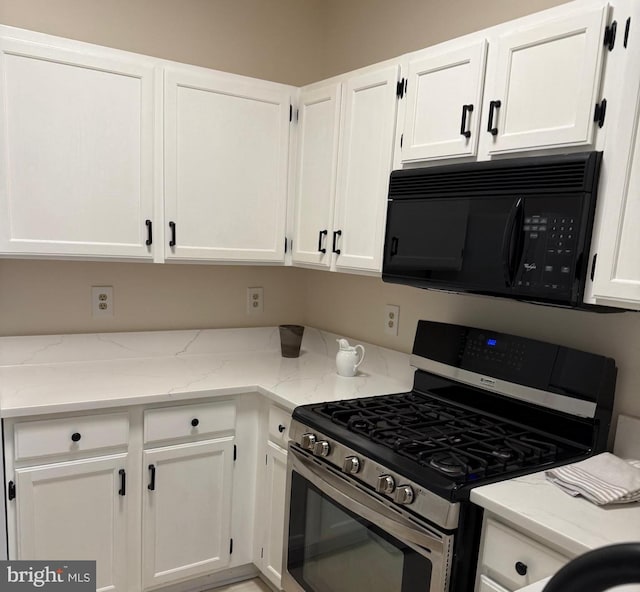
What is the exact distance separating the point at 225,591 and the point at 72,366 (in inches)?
46.3

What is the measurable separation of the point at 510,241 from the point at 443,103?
0.55 meters

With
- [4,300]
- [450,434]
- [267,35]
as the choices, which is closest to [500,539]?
[450,434]

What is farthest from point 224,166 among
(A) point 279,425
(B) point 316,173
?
(A) point 279,425

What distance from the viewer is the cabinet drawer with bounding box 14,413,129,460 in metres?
1.79

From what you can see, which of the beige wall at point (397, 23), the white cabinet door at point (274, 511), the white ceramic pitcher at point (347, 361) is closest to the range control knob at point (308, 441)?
the white cabinet door at point (274, 511)

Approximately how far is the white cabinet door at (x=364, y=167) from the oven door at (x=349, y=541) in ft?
2.62

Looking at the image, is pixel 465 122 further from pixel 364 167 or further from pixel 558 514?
pixel 558 514

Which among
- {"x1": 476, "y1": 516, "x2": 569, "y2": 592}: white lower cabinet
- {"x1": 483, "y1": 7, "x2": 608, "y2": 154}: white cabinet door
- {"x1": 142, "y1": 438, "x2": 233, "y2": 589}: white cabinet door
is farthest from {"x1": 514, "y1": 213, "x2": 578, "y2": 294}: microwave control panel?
{"x1": 142, "y1": 438, "x2": 233, "y2": 589}: white cabinet door

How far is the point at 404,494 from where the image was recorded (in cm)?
141

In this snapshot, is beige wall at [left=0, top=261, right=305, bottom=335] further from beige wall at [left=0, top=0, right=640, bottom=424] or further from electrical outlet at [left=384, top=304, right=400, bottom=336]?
electrical outlet at [left=384, top=304, right=400, bottom=336]

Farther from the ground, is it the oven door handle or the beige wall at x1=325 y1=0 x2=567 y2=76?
the beige wall at x1=325 y1=0 x2=567 y2=76

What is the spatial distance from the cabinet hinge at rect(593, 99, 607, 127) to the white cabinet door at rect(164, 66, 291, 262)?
55.0 inches

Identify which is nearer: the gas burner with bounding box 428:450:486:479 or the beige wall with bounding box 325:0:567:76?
the gas burner with bounding box 428:450:486:479

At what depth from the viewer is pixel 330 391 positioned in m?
2.14
